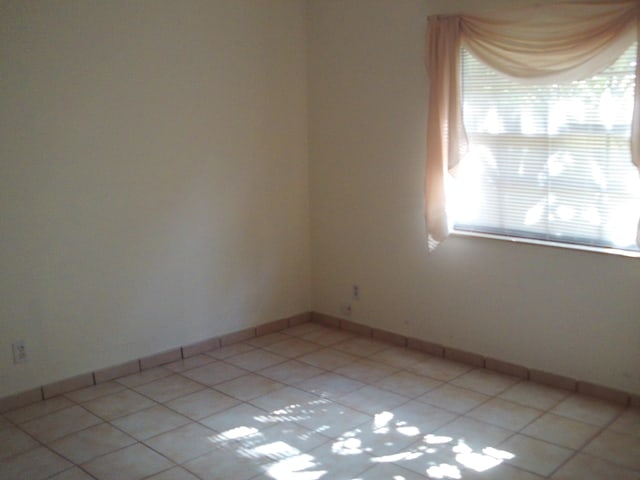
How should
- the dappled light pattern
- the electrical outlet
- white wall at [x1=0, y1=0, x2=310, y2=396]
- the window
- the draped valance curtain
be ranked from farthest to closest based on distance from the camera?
1. the electrical outlet
2. white wall at [x1=0, y1=0, x2=310, y2=396]
3. the window
4. the draped valance curtain
5. the dappled light pattern

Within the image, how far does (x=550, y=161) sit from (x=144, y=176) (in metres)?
2.31

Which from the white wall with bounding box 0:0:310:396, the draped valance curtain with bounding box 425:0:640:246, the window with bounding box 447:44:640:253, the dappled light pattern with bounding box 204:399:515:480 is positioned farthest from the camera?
the white wall with bounding box 0:0:310:396

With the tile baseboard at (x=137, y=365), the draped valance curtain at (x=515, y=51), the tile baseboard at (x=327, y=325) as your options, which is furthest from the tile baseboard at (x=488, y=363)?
the draped valance curtain at (x=515, y=51)

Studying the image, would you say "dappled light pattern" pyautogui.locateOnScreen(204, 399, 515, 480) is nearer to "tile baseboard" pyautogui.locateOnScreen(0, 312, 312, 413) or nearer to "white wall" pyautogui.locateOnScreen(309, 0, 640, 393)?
"white wall" pyautogui.locateOnScreen(309, 0, 640, 393)

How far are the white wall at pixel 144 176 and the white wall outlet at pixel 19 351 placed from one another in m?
0.04

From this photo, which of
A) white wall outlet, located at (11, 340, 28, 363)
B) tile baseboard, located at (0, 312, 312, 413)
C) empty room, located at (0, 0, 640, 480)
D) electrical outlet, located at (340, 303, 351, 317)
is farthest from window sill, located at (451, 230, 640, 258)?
white wall outlet, located at (11, 340, 28, 363)

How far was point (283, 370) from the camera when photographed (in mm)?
4188

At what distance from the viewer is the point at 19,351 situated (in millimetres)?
3660

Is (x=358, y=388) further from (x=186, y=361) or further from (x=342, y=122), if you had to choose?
(x=342, y=122)

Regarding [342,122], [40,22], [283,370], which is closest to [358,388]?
[283,370]

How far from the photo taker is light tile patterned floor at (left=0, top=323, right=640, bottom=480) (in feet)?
9.86

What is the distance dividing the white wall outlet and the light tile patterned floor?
277mm

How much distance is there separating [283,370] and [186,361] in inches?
25.6

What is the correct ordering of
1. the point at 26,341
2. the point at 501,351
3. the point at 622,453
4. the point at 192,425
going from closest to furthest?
the point at 622,453, the point at 192,425, the point at 26,341, the point at 501,351
